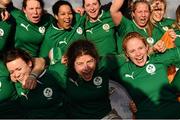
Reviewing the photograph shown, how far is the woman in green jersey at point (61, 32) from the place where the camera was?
5.60 metres

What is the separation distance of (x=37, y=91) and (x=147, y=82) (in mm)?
A: 1110

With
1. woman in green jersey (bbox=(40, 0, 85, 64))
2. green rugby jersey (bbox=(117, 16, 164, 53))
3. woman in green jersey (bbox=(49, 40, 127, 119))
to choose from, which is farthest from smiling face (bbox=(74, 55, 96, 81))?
green rugby jersey (bbox=(117, 16, 164, 53))

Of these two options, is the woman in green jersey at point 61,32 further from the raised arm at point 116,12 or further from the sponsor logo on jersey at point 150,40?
the sponsor logo on jersey at point 150,40

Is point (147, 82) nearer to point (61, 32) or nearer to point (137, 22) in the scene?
point (137, 22)

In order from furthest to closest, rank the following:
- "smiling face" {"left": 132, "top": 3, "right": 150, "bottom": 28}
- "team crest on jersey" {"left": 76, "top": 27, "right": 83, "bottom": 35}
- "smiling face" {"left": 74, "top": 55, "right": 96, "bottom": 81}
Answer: "team crest on jersey" {"left": 76, "top": 27, "right": 83, "bottom": 35}
"smiling face" {"left": 132, "top": 3, "right": 150, "bottom": 28}
"smiling face" {"left": 74, "top": 55, "right": 96, "bottom": 81}

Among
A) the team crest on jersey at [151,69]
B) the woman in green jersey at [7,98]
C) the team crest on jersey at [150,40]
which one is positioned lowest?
the woman in green jersey at [7,98]

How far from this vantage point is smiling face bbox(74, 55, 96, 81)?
4.34 meters

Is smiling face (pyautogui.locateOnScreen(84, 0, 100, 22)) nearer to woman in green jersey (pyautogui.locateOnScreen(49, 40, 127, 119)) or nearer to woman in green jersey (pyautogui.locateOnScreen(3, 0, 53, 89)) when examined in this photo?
woman in green jersey (pyautogui.locateOnScreen(3, 0, 53, 89))

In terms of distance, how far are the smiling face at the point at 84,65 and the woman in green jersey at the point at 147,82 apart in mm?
388

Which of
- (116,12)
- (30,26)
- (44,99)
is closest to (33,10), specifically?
(30,26)

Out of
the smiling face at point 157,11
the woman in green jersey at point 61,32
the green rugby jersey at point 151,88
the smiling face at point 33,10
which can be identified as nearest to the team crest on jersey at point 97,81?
the green rugby jersey at point 151,88

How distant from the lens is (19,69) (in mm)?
4391

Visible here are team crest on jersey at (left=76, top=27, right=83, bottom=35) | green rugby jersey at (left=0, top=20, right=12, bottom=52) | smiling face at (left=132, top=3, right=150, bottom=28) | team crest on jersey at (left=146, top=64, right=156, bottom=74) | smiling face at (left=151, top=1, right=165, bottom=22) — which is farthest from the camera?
smiling face at (left=151, top=1, right=165, bottom=22)

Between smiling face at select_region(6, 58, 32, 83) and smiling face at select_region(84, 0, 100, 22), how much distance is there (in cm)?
155
